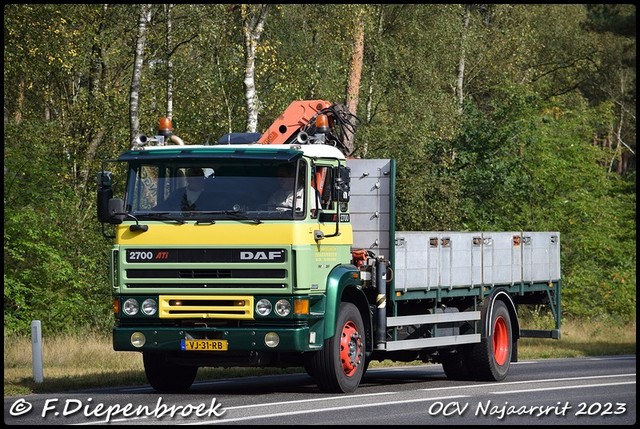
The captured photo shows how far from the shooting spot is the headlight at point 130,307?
16250 mm

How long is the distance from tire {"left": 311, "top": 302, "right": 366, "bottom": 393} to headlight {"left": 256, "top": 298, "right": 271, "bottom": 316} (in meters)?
0.90

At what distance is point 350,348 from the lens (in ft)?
55.3

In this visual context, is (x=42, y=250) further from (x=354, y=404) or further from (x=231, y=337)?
(x=354, y=404)

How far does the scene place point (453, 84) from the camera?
5222 cm

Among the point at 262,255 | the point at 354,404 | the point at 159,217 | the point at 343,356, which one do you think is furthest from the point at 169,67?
the point at 354,404

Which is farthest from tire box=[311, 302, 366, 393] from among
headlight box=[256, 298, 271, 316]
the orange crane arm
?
the orange crane arm

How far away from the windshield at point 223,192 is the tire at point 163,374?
6.51 feet

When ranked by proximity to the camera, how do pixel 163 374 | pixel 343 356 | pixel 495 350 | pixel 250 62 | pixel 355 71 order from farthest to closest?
pixel 355 71 < pixel 250 62 < pixel 495 350 < pixel 163 374 < pixel 343 356

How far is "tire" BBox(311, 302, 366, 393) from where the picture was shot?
16312 millimetres

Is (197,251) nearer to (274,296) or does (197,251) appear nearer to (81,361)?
(274,296)

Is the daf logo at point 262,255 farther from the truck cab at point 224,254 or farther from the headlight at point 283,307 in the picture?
the headlight at point 283,307

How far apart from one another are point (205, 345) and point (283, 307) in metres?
1.03

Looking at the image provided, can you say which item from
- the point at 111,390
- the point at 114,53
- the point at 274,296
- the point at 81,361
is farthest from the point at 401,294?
the point at 114,53

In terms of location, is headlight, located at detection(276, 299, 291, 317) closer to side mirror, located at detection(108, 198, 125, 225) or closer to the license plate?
the license plate
